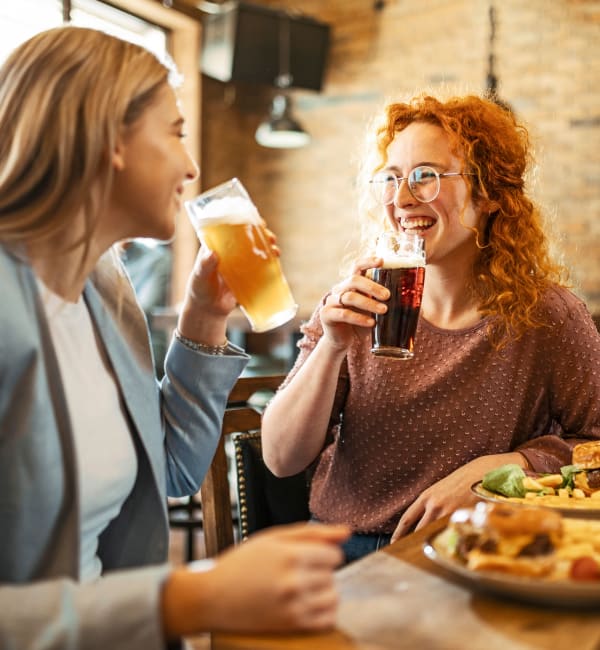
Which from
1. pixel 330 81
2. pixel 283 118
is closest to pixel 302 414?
pixel 283 118

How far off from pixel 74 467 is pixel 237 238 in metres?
0.50

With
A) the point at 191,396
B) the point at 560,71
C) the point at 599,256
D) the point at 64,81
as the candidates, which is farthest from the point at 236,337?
the point at 64,81

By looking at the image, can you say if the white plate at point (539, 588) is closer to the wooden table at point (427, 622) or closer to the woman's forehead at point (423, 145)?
the wooden table at point (427, 622)

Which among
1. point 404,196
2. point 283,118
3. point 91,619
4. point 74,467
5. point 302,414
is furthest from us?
point 283,118

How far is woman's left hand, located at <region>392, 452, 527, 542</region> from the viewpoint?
4.54 ft

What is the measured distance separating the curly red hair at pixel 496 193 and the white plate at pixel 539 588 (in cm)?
97

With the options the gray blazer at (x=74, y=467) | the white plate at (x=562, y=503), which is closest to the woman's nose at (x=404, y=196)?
the gray blazer at (x=74, y=467)

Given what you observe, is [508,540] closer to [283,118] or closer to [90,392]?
[90,392]

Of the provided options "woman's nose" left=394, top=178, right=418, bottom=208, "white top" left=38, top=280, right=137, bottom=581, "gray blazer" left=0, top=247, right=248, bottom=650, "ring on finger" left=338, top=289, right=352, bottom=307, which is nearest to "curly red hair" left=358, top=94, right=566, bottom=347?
"woman's nose" left=394, top=178, right=418, bottom=208

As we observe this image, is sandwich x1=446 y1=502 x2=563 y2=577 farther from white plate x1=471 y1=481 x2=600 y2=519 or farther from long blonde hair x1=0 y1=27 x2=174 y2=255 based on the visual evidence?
long blonde hair x1=0 y1=27 x2=174 y2=255

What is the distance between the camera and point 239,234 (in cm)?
132

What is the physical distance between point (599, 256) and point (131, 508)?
4709 mm

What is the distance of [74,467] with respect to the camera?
3.26 ft

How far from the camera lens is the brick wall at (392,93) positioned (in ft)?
17.4
